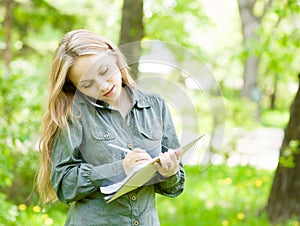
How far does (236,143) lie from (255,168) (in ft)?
1.46

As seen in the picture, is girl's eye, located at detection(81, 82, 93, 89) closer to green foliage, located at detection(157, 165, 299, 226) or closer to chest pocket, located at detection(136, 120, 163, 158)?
chest pocket, located at detection(136, 120, 163, 158)

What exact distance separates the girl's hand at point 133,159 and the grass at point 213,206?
2133 mm

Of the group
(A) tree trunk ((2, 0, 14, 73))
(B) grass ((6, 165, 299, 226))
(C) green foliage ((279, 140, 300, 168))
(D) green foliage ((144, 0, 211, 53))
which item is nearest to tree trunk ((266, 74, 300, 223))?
(C) green foliage ((279, 140, 300, 168))

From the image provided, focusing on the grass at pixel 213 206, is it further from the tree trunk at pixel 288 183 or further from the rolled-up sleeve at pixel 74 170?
the rolled-up sleeve at pixel 74 170

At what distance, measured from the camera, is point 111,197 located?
6.60 feet


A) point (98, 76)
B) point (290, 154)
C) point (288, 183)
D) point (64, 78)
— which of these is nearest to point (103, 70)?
point (98, 76)

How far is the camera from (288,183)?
4867 millimetres

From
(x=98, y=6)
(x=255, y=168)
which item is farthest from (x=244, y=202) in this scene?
(x=98, y=6)

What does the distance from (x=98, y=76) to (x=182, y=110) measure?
317 mm

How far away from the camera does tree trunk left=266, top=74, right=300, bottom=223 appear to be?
15.6 ft

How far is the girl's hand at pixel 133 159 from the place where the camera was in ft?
6.40

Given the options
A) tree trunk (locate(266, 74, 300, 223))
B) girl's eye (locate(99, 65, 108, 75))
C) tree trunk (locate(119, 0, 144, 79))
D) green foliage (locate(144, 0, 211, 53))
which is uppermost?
girl's eye (locate(99, 65, 108, 75))

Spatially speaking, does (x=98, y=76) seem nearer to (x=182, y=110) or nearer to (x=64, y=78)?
(x=64, y=78)

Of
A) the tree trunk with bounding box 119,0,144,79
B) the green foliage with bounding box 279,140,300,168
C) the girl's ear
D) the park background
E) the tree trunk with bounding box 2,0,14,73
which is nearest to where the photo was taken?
the girl's ear
